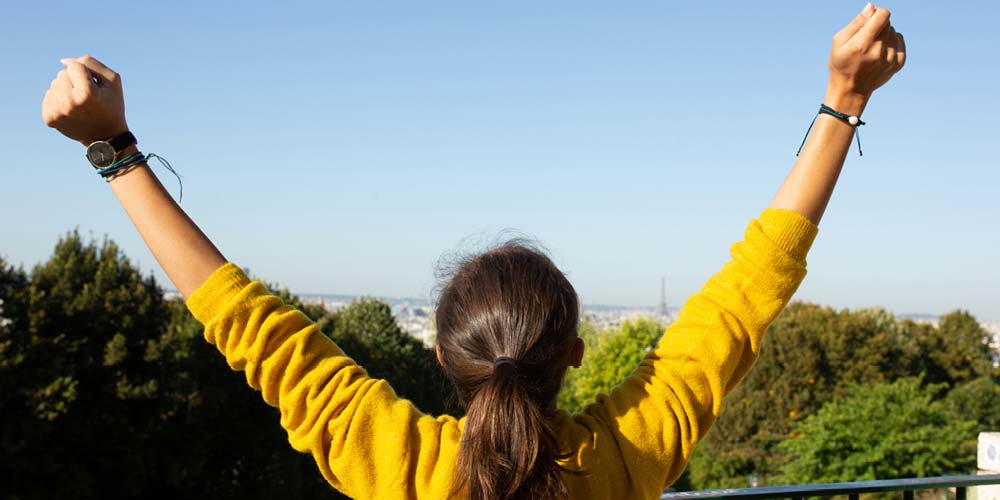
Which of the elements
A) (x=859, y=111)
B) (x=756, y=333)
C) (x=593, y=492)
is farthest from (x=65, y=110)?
(x=859, y=111)

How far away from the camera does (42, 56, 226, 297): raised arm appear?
4.44 feet

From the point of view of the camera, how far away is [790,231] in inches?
55.1

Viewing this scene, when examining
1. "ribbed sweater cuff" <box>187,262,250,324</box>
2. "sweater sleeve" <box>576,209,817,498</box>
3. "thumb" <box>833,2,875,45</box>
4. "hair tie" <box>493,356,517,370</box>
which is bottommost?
"sweater sleeve" <box>576,209,817,498</box>

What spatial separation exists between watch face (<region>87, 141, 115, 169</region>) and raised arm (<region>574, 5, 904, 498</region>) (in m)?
0.85

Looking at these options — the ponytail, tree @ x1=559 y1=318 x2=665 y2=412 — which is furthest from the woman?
tree @ x1=559 y1=318 x2=665 y2=412

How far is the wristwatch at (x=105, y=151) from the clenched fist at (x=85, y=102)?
0.04ft

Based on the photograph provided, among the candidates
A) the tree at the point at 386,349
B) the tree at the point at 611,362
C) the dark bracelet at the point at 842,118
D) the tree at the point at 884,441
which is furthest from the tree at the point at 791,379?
the dark bracelet at the point at 842,118

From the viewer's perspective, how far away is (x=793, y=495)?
8.15 ft

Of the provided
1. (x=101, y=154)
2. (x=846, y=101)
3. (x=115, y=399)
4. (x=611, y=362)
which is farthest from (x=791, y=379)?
(x=101, y=154)

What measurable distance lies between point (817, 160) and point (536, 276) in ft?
1.71

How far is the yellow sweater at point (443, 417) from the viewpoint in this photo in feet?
4.18

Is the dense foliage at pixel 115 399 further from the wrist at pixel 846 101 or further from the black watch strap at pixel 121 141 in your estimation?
the wrist at pixel 846 101

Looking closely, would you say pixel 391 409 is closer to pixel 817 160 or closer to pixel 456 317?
pixel 456 317

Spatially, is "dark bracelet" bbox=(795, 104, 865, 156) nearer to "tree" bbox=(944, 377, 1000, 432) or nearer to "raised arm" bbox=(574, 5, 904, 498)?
"raised arm" bbox=(574, 5, 904, 498)
